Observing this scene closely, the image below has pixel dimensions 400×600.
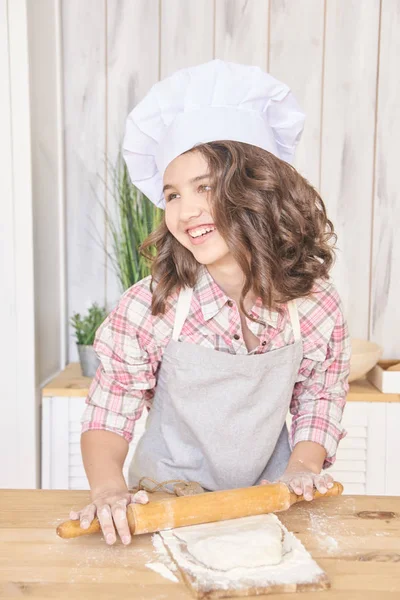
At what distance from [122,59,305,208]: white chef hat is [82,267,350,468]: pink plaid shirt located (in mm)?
297

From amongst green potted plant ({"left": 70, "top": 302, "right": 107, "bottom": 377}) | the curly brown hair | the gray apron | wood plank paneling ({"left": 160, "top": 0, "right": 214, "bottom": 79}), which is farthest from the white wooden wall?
the gray apron

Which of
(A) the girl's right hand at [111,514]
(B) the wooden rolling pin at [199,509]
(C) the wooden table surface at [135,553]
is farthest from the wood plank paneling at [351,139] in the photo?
(A) the girl's right hand at [111,514]

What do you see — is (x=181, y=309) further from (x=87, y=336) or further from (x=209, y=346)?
(x=87, y=336)

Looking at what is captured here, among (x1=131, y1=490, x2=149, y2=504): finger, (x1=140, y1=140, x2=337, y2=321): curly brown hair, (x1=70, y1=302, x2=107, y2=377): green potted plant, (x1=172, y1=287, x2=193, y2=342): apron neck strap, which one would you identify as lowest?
(x1=70, y1=302, x2=107, y2=377): green potted plant

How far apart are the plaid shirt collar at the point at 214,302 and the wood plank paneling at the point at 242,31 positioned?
56.5 inches

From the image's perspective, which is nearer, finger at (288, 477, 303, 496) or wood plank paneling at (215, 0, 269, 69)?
finger at (288, 477, 303, 496)

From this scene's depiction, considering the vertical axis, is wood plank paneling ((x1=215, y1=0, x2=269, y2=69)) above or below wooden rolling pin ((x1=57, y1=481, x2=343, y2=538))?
above

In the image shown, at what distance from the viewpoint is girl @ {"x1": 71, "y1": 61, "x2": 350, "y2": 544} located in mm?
1265

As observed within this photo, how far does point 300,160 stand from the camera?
2584mm

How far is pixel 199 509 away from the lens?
1.00m

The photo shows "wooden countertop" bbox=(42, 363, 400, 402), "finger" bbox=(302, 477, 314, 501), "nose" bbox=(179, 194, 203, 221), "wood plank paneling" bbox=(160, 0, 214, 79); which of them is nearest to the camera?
"finger" bbox=(302, 477, 314, 501)

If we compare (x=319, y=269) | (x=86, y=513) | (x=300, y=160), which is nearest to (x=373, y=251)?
(x=300, y=160)

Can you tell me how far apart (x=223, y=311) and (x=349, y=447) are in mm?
1085

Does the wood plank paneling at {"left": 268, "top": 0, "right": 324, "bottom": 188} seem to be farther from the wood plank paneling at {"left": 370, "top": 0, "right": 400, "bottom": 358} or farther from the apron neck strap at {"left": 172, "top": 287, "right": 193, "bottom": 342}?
the apron neck strap at {"left": 172, "top": 287, "right": 193, "bottom": 342}
